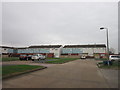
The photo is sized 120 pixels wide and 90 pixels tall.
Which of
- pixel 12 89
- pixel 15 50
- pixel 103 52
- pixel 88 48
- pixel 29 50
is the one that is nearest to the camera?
pixel 12 89

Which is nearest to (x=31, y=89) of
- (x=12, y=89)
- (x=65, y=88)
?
(x=12, y=89)

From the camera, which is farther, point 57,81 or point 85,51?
point 85,51

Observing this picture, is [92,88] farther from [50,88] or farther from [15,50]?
[15,50]

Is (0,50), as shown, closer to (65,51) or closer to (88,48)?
(65,51)

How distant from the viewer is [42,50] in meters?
74.9

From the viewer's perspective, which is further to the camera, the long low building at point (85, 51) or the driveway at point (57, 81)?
the long low building at point (85, 51)

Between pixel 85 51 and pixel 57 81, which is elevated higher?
pixel 57 81

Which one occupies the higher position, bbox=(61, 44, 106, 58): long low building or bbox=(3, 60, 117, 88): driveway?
bbox=(3, 60, 117, 88): driveway

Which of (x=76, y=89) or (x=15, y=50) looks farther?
(x=15, y=50)

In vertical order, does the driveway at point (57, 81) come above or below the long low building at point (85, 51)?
above

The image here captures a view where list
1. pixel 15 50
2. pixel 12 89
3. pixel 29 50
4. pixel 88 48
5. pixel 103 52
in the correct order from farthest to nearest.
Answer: pixel 15 50 → pixel 29 50 → pixel 88 48 → pixel 103 52 → pixel 12 89

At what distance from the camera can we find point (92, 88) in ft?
18.7

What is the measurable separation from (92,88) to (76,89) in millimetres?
849

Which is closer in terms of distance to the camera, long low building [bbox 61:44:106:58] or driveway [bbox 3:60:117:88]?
driveway [bbox 3:60:117:88]
